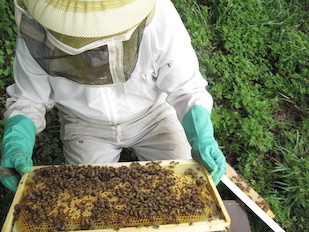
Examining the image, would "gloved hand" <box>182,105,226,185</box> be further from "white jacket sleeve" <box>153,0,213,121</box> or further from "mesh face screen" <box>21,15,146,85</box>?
"mesh face screen" <box>21,15,146,85</box>

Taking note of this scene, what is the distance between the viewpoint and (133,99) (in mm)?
2914

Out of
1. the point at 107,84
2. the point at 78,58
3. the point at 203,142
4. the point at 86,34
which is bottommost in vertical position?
the point at 203,142

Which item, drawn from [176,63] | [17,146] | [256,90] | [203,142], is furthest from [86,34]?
[256,90]

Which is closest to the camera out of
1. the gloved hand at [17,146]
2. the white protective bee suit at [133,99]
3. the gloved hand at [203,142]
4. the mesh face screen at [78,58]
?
the mesh face screen at [78,58]

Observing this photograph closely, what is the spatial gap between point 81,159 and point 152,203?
1.34 m

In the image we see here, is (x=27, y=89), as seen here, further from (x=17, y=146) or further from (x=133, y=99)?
(x=133, y=99)

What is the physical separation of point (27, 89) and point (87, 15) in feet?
4.62

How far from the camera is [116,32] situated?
169 cm

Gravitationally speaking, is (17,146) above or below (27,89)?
below

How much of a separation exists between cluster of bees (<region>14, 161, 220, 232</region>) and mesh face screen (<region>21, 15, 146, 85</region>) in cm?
69

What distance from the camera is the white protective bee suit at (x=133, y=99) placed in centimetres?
255

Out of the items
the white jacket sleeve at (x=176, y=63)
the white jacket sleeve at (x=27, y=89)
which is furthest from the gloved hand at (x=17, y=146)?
the white jacket sleeve at (x=176, y=63)

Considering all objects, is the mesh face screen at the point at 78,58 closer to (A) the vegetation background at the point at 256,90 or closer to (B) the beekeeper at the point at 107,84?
(B) the beekeeper at the point at 107,84

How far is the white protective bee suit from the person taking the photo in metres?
2.55
